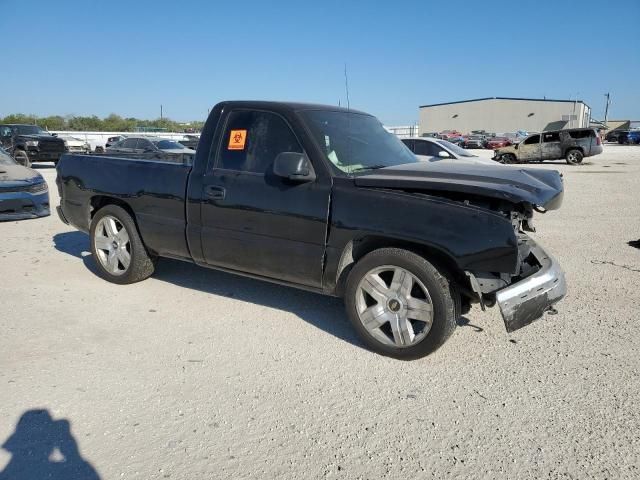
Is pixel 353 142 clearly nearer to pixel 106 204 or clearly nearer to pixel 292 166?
pixel 292 166

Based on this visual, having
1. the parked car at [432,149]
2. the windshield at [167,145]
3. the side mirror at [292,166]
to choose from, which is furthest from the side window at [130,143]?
the side mirror at [292,166]

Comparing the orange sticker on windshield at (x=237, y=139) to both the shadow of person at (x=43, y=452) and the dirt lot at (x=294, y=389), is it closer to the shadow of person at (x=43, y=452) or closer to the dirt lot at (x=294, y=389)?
the dirt lot at (x=294, y=389)

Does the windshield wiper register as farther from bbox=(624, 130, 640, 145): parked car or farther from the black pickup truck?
bbox=(624, 130, 640, 145): parked car

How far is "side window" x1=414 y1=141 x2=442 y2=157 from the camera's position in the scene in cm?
1245

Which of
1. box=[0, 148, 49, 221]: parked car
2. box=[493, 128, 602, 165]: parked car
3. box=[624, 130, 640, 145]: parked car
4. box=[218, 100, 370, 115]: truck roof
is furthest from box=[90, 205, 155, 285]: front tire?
box=[624, 130, 640, 145]: parked car

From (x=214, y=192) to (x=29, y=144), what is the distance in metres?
18.6

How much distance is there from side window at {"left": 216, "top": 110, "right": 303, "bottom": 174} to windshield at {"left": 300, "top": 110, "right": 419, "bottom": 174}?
23 centimetres

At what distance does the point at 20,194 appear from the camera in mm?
8484

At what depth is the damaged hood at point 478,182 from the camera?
3250 millimetres

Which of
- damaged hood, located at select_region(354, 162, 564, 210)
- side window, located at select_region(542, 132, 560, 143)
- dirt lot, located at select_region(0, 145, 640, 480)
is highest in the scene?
side window, located at select_region(542, 132, 560, 143)

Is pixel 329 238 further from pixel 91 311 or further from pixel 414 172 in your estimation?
pixel 91 311

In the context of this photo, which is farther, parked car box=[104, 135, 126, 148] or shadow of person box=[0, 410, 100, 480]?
parked car box=[104, 135, 126, 148]

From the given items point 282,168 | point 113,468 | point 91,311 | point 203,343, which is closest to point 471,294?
point 282,168

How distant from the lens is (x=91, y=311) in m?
4.55
